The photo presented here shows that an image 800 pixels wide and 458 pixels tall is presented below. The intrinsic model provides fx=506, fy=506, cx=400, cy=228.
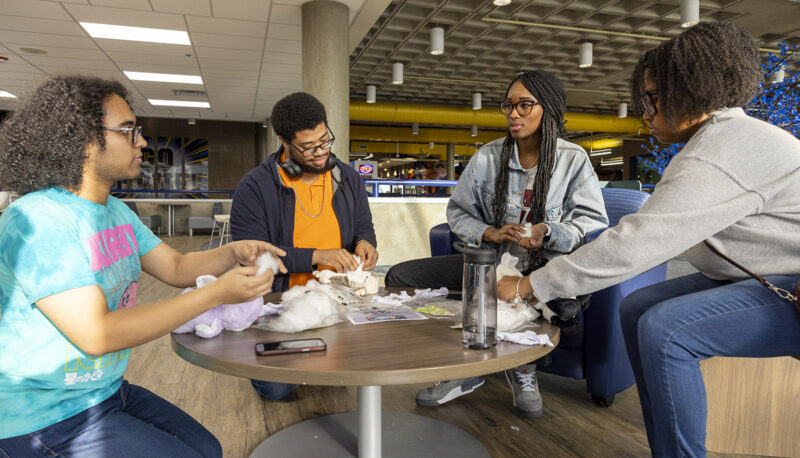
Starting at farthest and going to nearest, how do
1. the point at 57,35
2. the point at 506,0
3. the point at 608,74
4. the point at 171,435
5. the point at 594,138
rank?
the point at 594,138 → the point at 608,74 → the point at 57,35 → the point at 506,0 → the point at 171,435

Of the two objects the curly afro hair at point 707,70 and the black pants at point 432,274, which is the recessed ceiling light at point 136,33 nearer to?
the black pants at point 432,274

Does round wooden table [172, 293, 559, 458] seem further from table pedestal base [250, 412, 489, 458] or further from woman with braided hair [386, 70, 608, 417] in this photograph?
woman with braided hair [386, 70, 608, 417]

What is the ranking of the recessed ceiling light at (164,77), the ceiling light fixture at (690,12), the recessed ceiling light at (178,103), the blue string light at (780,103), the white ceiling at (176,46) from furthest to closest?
the recessed ceiling light at (178,103) < the recessed ceiling light at (164,77) < the ceiling light fixture at (690,12) < the white ceiling at (176,46) < the blue string light at (780,103)

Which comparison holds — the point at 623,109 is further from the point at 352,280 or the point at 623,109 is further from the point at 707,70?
the point at 352,280

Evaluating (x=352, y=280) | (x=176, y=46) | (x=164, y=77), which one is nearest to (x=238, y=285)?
(x=352, y=280)

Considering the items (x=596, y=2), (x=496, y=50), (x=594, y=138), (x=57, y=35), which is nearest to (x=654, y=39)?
(x=596, y=2)

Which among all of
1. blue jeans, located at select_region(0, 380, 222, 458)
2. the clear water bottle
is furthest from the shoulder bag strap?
blue jeans, located at select_region(0, 380, 222, 458)

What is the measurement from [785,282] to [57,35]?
8078 millimetres

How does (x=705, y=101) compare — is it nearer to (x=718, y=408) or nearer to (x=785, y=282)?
(x=785, y=282)

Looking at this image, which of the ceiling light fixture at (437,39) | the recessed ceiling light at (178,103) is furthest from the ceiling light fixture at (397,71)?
the recessed ceiling light at (178,103)

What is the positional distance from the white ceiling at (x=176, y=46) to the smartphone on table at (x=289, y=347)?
3784 millimetres

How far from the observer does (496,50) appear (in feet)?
28.6

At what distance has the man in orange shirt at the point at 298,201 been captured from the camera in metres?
2.09

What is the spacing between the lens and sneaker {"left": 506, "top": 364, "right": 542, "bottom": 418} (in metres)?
2.08
